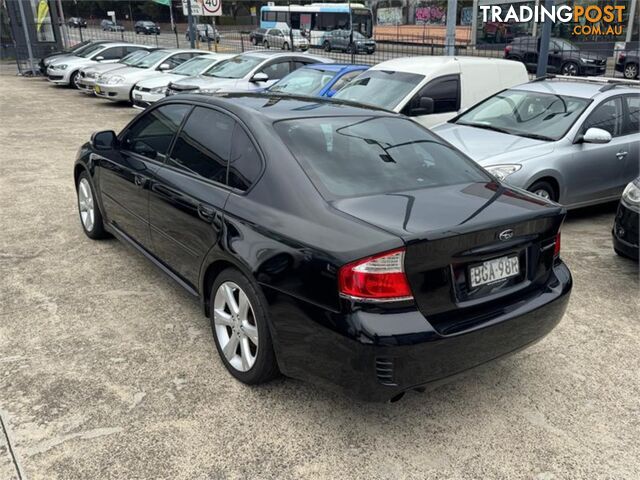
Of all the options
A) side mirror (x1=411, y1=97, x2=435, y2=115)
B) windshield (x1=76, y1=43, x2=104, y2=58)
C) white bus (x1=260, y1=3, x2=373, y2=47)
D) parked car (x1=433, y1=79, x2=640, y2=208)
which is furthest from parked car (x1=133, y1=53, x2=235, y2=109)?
white bus (x1=260, y1=3, x2=373, y2=47)

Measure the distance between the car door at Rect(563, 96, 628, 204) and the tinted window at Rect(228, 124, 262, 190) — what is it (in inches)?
152

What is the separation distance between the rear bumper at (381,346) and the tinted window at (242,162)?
733 millimetres

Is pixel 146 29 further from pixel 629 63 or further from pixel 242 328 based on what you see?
pixel 242 328

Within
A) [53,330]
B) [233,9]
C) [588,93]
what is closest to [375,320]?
[53,330]

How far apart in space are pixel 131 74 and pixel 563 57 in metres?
15.1

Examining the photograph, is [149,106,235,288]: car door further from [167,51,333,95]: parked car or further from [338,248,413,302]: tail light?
[167,51,333,95]: parked car

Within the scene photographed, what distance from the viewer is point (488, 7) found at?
107 ft

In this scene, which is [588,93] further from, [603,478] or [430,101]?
[603,478]

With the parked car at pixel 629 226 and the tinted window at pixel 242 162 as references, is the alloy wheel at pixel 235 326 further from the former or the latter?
the parked car at pixel 629 226

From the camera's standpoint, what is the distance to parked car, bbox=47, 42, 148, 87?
59.1 feet

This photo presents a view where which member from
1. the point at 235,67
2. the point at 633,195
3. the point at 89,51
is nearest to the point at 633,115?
the point at 633,195

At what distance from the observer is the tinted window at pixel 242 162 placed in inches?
118

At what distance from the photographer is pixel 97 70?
15.8 m

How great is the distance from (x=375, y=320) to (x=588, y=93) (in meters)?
5.20
